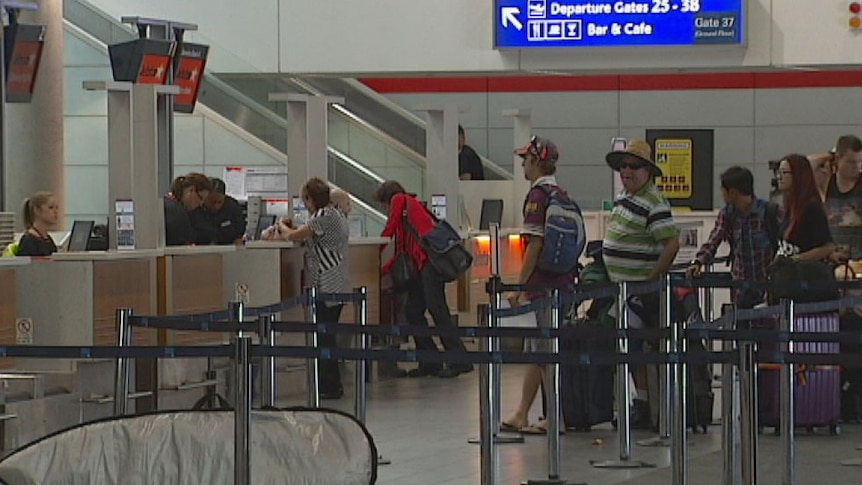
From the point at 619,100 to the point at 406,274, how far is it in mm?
9266

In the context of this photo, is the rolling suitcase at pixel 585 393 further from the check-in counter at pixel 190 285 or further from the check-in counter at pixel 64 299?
the check-in counter at pixel 64 299

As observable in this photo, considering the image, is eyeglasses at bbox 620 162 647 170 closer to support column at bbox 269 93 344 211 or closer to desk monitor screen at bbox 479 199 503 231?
support column at bbox 269 93 344 211

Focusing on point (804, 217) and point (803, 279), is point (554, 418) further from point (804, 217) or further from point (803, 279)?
point (804, 217)

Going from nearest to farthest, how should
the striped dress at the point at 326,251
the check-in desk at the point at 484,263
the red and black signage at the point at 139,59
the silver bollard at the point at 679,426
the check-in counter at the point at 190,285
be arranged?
1. the silver bollard at the point at 679,426
2. the check-in counter at the point at 190,285
3. the red and black signage at the point at 139,59
4. the striped dress at the point at 326,251
5. the check-in desk at the point at 484,263

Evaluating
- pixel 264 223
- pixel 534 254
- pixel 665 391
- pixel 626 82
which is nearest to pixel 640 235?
pixel 534 254

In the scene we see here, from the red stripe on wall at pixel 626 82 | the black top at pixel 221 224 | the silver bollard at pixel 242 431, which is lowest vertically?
the silver bollard at pixel 242 431

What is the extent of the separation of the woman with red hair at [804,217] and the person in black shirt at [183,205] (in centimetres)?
394

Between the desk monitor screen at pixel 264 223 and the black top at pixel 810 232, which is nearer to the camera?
the black top at pixel 810 232

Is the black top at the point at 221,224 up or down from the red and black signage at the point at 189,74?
down

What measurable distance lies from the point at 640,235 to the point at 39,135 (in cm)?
820

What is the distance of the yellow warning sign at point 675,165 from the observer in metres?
20.5

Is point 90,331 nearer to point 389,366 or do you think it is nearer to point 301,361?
point 301,361

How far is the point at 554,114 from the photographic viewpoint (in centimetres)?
2317

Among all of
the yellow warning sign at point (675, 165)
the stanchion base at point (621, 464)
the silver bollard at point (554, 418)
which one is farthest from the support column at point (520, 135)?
the silver bollard at point (554, 418)
